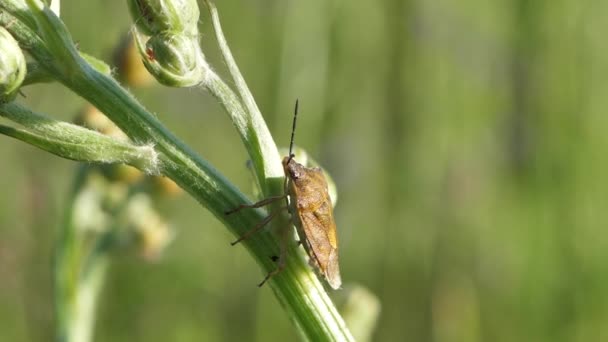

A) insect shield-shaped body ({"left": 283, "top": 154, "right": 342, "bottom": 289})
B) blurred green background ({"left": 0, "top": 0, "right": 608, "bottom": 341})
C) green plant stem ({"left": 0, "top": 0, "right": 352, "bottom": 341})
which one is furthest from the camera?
blurred green background ({"left": 0, "top": 0, "right": 608, "bottom": 341})

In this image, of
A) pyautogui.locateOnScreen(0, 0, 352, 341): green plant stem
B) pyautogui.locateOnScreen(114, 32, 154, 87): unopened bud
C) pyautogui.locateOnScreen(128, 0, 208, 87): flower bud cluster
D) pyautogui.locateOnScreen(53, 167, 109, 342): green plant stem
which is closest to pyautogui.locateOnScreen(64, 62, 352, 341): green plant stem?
pyautogui.locateOnScreen(0, 0, 352, 341): green plant stem

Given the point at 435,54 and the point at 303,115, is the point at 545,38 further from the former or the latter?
the point at 303,115

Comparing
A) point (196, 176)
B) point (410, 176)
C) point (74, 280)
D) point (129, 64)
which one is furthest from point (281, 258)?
point (410, 176)

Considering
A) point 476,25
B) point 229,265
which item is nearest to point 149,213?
point 229,265

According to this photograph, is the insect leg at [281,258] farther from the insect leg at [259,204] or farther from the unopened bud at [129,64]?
the unopened bud at [129,64]

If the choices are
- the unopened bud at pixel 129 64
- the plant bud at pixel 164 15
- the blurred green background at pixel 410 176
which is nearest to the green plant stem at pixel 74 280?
the unopened bud at pixel 129 64

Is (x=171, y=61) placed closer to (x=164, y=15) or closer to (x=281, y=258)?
(x=164, y=15)

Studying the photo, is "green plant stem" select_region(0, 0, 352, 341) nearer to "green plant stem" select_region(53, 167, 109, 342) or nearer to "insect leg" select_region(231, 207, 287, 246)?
"insect leg" select_region(231, 207, 287, 246)
